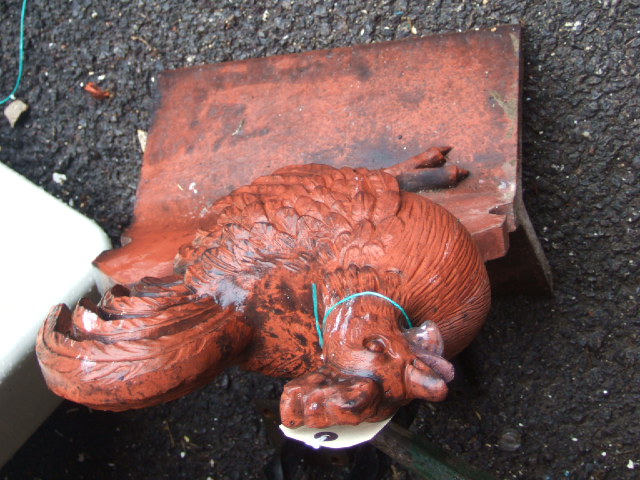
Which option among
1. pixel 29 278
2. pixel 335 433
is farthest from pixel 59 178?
pixel 335 433

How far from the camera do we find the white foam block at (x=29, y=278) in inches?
69.2

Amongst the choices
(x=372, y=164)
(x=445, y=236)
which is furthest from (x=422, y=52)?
(x=445, y=236)

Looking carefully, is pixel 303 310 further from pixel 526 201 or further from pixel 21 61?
pixel 21 61

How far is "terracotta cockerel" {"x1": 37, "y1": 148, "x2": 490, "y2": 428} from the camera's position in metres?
1.07

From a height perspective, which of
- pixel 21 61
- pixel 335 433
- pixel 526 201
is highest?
pixel 21 61

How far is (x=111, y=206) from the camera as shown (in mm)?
2318

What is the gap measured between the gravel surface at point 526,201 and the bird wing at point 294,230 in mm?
825

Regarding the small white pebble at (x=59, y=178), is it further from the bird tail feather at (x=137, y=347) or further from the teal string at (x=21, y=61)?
the bird tail feather at (x=137, y=347)

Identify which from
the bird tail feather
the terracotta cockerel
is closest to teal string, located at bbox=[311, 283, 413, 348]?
the terracotta cockerel

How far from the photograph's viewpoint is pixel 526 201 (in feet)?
6.24

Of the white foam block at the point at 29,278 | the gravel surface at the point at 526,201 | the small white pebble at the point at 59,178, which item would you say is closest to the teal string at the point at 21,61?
the gravel surface at the point at 526,201

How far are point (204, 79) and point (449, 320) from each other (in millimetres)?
1197

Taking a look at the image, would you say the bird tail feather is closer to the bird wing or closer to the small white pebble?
the bird wing

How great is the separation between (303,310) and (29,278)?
3.18 ft
